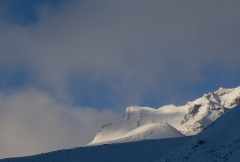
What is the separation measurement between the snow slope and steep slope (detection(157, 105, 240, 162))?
906 cm

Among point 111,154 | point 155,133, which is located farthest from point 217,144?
point 155,133

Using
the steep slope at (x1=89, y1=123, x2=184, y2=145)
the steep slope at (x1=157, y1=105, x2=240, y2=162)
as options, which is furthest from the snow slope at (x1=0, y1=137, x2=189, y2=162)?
the steep slope at (x1=89, y1=123, x2=184, y2=145)

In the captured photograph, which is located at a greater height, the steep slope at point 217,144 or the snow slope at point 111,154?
the snow slope at point 111,154

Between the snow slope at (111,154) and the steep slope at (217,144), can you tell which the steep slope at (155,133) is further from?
the steep slope at (217,144)

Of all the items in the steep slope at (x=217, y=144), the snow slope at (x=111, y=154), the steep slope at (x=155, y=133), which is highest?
the steep slope at (x=155, y=133)

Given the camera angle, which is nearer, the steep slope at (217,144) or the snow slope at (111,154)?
the steep slope at (217,144)

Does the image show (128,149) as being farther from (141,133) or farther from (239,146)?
(141,133)

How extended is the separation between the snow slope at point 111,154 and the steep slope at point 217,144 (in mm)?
9063

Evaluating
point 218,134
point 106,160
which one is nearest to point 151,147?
point 106,160

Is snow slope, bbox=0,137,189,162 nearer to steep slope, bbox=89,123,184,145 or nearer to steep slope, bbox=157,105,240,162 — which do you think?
steep slope, bbox=157,105,240,162

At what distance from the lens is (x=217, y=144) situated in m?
29.5

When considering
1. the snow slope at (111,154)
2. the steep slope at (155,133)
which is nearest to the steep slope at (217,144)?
the snow slope at (111,154)

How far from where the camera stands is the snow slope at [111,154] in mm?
41906

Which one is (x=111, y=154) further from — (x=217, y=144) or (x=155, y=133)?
(x=155, y=133)
